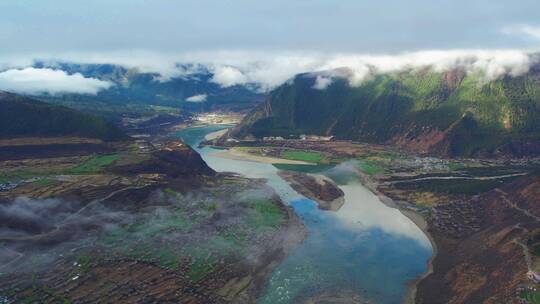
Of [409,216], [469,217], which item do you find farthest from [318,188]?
[469,217]

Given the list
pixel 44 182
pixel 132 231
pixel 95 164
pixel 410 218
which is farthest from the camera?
pixel 95 164

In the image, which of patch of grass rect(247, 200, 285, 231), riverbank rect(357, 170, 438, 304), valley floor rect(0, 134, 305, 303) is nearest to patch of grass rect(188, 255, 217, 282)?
valley floor rect(0, 134, 305, 303)

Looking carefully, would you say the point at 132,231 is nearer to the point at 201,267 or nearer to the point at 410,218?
the point at 201,267

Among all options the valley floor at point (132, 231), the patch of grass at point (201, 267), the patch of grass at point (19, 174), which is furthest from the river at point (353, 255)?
the patch of grass at point (19, 174)

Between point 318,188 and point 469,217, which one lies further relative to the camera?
point 318,188

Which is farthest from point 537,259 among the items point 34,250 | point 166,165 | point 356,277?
point 166,165

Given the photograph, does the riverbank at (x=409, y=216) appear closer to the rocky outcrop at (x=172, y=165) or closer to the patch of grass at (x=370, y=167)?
the patch of grass at (x=370, y=167)
